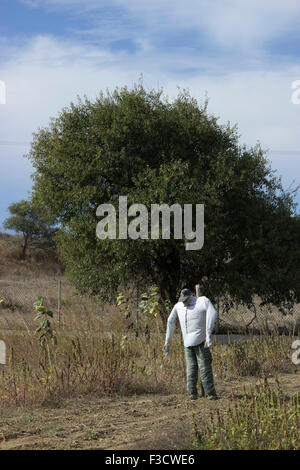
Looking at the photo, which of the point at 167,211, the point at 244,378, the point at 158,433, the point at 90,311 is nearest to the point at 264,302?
the point at 167,211

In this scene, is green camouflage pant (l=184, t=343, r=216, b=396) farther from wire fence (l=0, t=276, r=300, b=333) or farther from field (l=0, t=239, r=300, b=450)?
wire fence (l=0, t=276, r=300, b=333)

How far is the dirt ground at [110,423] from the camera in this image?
657cm

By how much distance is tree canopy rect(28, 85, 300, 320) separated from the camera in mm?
17953

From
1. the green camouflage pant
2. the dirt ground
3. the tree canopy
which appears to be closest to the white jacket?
the green camouflage pant

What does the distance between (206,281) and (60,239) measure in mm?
4763

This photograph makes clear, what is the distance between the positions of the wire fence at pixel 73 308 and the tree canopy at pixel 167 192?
1129 mm

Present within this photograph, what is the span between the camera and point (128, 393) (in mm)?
9508

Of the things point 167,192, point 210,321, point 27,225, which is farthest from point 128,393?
point 27,225

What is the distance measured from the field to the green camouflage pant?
0.91 feet

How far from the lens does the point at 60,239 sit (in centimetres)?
1997

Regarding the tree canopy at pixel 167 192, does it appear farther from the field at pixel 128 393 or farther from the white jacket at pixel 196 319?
the white jacket at pixel 196 319

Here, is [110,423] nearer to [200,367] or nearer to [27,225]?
[200,367]

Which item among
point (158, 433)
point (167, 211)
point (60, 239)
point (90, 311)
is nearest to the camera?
point (158, 433)
